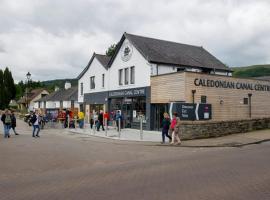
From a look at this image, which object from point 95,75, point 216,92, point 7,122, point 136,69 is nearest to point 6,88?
point 95,75

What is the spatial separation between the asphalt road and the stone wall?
579cm

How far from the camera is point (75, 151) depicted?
1530cm

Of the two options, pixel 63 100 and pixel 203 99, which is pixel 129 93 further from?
pixel 63 100

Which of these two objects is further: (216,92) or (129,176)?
(216,92)

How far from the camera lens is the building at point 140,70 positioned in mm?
28141

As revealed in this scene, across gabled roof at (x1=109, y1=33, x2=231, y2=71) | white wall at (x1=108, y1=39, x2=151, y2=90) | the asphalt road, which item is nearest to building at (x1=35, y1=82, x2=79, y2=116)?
white wall at (x1=108, y1=39, x2=151, y2=90)

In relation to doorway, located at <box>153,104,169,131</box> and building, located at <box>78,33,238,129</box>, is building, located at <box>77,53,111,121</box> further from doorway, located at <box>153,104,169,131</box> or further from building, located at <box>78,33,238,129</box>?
doorway, located at <box>153,104,169,131</box>

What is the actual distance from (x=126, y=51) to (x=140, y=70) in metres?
3.13

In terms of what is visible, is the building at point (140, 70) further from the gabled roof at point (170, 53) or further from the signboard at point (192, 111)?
the signboard at point (192, 111)

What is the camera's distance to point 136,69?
29.8 meters

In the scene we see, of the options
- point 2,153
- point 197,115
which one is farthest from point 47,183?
point 197,115

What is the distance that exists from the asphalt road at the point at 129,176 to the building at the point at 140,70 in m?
13.3

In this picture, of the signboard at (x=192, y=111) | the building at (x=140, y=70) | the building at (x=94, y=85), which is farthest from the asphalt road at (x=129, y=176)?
the building at (x=94, y=85)

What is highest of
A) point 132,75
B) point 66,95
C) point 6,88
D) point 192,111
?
point 6,88
